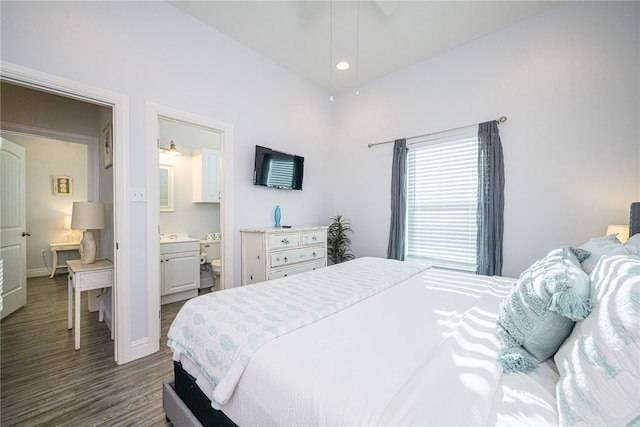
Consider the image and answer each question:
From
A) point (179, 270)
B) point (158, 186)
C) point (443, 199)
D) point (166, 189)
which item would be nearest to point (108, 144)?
point (158, 186)

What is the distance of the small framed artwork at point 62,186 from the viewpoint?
5094 mm

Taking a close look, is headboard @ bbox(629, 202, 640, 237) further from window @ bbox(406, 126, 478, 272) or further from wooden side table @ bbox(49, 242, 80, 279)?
wooden side table @ bbox(49, 242, 80, 279)

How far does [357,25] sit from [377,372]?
9.90 ft

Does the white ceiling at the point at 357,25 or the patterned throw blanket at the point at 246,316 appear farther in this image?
the white ceiling at the point at 357,25

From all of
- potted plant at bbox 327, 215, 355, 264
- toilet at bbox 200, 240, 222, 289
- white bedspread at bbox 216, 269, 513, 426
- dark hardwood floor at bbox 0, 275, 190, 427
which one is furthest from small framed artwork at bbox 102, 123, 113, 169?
white bedspread at bbox 216, 269, 513, 426

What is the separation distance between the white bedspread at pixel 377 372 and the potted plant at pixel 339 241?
251 cm

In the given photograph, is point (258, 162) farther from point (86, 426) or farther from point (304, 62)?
point (86, 426)

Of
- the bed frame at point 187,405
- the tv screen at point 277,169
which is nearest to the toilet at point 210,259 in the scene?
the tv screen at point 277,169

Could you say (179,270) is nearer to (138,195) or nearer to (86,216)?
(86,216)

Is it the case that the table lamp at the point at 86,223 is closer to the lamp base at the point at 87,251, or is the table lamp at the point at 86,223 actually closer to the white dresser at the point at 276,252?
the lamp base at the point at 87,251

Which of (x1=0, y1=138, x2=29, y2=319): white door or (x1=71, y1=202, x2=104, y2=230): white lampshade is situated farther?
(x1=0, y1=138, x2=29, y2=319): white door

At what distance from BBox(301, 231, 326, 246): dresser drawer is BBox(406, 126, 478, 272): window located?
1.11m

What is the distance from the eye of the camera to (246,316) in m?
1.17

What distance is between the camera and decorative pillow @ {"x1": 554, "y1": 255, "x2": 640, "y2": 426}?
1.83ft
